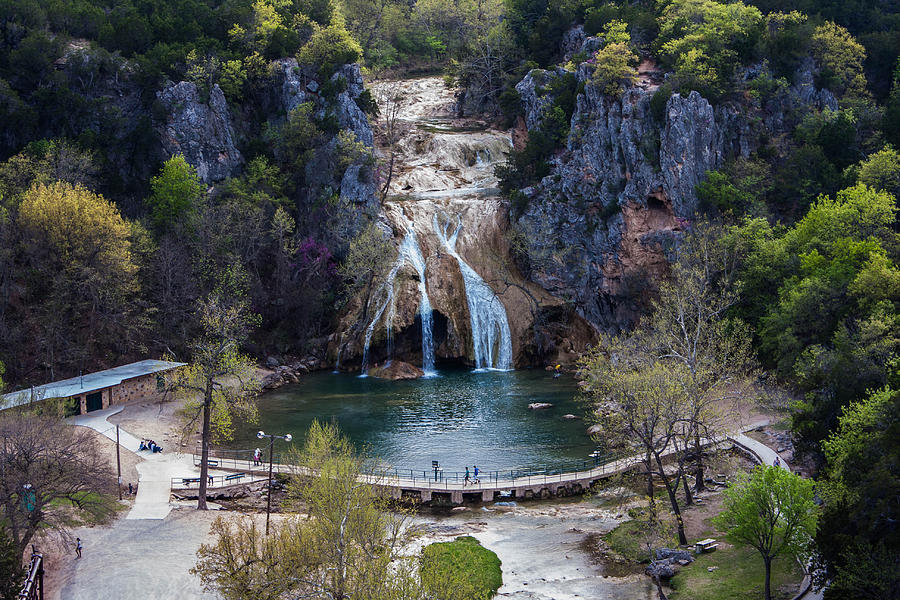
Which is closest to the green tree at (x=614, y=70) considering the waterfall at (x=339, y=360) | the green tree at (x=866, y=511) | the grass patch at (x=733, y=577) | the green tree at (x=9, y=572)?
the waterfall at (x=339, y=360)

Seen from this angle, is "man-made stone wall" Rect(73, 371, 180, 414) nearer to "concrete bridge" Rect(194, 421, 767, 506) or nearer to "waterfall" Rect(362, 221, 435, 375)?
"concrete bridge" Rect(194, 421, 767, 506)

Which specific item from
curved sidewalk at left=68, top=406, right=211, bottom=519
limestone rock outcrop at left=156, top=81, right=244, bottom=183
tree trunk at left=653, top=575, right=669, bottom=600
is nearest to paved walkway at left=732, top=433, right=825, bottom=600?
tree trunk at left=653, top=575, right=669, bottom=600

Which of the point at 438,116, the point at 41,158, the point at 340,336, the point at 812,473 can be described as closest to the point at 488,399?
the point at 340,336

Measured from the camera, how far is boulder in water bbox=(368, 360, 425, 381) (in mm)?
69625

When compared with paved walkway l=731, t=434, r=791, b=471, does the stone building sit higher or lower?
higher

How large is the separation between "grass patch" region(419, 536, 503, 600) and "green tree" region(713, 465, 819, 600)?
10.4 metres

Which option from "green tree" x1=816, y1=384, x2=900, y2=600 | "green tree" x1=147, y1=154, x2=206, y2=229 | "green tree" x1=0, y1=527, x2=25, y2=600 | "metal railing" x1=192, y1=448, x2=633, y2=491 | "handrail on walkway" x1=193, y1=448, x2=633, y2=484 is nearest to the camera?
"green tree" x1=0, y1=527, x2=25, y2=600

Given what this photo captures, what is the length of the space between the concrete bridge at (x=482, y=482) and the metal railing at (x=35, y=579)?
1488cm

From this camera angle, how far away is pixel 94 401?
57625 millimetres

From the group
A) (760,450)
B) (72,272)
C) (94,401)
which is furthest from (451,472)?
(72,272)

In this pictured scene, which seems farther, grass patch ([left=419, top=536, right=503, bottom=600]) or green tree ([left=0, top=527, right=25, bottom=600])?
green tree ([left=0, top=527, right=25, bottom=600])

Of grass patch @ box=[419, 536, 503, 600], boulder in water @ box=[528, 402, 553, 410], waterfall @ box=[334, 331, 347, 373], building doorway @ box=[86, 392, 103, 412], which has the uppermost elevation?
waterfall @ box=[334, 331, 347, 373]

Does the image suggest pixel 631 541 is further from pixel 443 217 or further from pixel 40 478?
pixel 443 217

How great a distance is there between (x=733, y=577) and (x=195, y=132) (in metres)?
65.4
